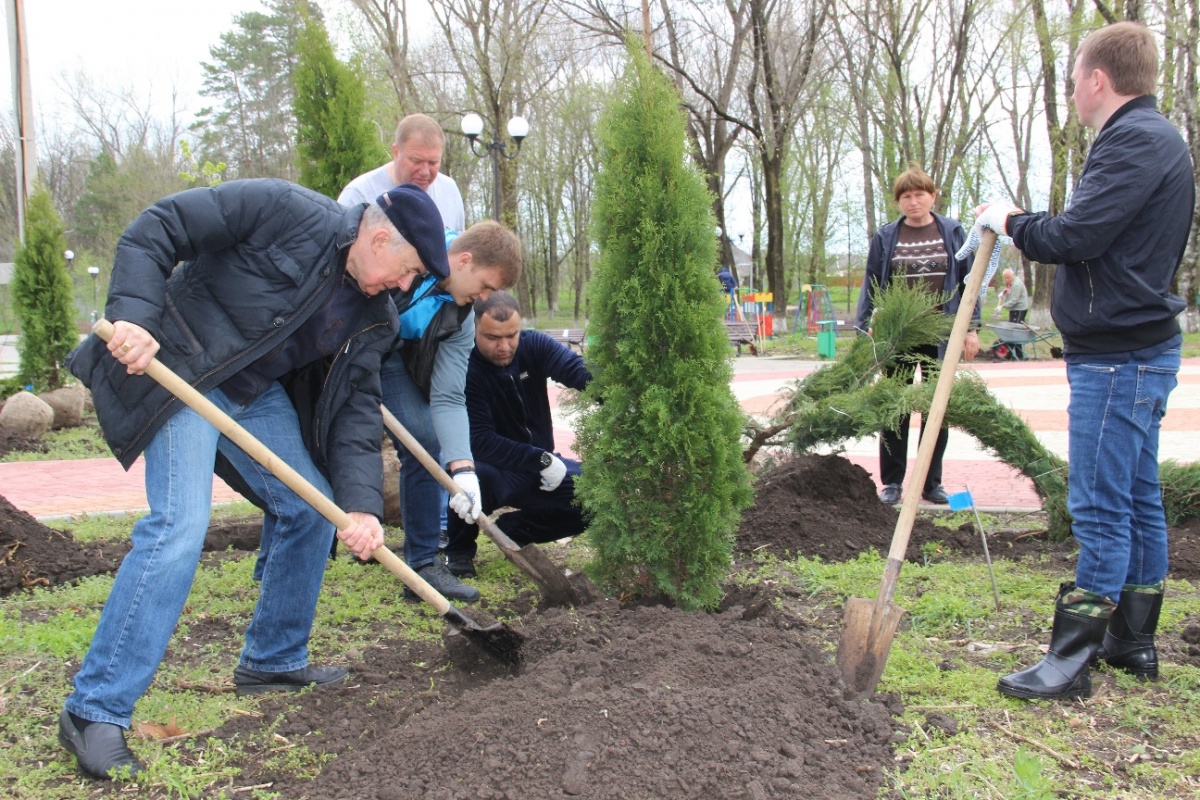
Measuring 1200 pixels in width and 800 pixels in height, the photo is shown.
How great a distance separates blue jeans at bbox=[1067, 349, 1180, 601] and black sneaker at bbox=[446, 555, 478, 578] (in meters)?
2.73

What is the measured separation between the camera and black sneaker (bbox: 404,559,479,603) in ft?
13.7

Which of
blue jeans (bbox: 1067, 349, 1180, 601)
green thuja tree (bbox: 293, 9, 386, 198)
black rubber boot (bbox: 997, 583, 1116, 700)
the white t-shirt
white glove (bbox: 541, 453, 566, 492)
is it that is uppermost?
green thuja tree (bbox: 293, 9, 386, 198)

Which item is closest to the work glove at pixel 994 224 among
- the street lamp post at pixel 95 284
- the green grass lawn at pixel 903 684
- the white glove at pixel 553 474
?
the green grass lawn at pixel 903 684

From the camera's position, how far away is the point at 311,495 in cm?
287

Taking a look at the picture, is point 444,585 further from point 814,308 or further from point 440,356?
point 814,308

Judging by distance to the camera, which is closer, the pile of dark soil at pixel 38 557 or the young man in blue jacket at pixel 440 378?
the young man in blue jacket at pixel 440 378

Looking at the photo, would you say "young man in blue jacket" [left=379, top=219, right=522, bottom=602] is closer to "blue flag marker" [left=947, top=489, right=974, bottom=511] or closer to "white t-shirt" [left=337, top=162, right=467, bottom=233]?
"white t-shirt" [left=337, top=162, right=467, bottom=233]

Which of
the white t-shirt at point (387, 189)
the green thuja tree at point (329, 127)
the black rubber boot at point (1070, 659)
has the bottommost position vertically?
the black rubber boot at point (1070, 659)

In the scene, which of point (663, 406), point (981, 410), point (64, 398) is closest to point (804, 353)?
point (64, 398)

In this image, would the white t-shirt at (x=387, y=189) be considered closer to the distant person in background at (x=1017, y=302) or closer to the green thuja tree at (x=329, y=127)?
the green thuja tree at (x=329, y=127)

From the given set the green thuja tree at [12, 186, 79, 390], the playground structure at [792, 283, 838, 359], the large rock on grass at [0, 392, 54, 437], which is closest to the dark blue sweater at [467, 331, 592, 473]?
the large rock on grass at [0, 392, 54, 437]

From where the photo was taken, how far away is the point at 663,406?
3.38m

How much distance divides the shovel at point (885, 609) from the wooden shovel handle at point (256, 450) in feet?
4.40

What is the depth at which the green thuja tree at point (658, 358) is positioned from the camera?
3.41m
